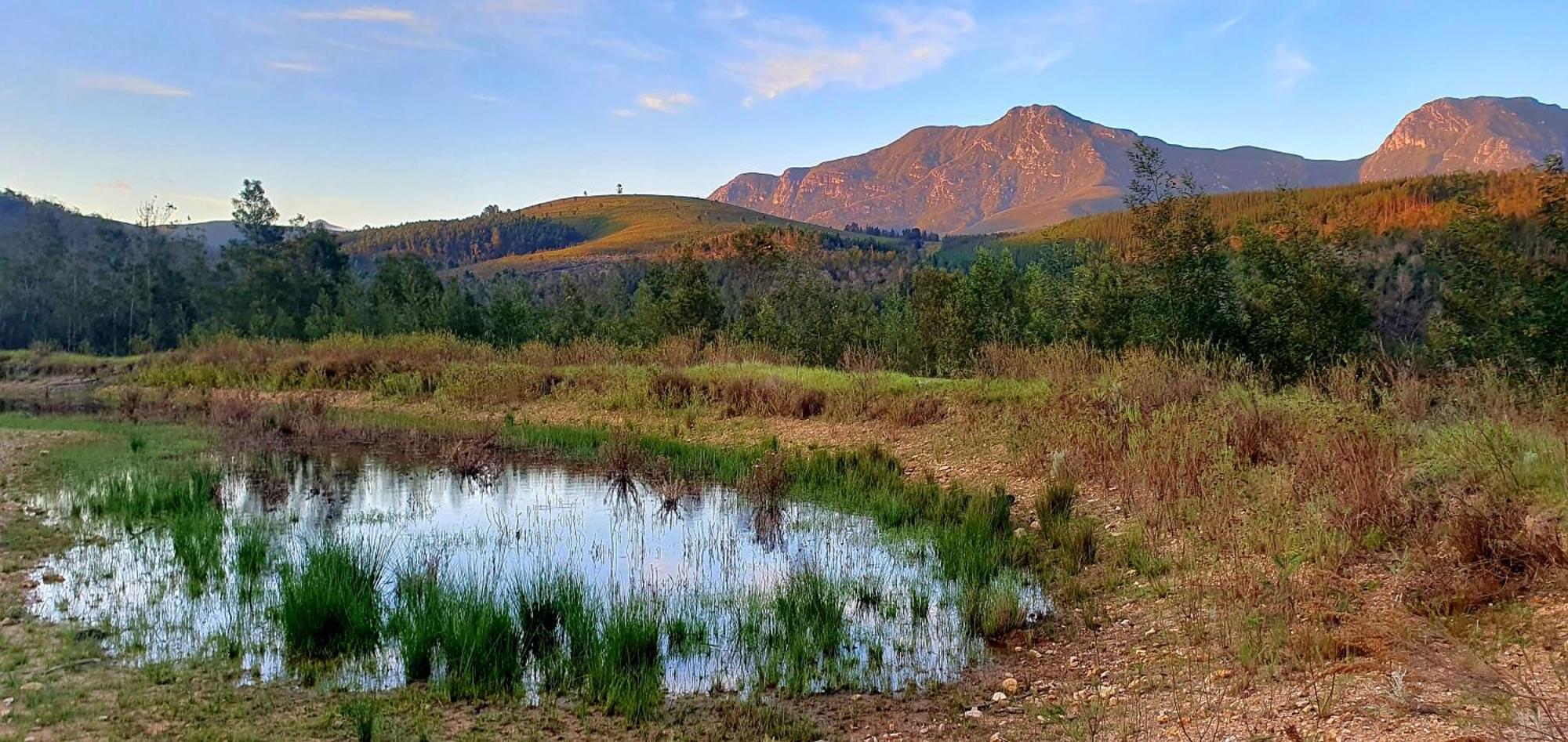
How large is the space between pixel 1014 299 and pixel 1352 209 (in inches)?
738

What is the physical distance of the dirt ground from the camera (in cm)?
425

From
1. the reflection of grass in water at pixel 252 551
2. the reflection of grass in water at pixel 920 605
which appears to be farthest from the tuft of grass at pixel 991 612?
the reflection of grass in water at pixel 252 551

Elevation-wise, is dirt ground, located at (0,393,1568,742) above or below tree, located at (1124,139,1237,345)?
below

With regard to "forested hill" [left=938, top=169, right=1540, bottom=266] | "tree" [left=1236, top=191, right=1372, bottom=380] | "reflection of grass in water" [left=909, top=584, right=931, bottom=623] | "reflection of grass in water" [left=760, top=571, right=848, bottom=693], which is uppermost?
"forested hill" [left=938, top=169, right=1540, bottom=266]

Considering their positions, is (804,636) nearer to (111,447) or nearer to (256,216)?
(111,447)

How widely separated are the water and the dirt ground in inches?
13.8

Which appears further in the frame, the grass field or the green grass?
the green grass

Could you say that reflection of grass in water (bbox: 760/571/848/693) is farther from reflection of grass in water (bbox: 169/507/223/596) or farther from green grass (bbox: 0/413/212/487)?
green grass (bbox: 0/413/212/487)

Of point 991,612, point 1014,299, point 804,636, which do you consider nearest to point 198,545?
point 804,636

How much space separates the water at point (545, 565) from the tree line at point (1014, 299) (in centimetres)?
880

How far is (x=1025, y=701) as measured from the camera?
17.7 feet

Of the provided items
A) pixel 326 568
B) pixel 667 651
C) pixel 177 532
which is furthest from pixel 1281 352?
pixel 177 532

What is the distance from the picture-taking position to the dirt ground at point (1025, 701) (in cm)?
425

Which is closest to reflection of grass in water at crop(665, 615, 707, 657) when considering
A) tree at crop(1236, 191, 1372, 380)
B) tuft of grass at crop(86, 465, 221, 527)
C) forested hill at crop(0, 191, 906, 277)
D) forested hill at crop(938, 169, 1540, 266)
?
tuft of grass at crop(86, 465, 221, 527)
